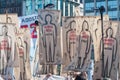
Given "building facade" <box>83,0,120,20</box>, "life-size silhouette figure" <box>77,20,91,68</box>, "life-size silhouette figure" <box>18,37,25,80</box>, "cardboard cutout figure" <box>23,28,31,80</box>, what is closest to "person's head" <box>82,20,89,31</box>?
"life-size silhouette figure" <box>77,20,91,68</box>

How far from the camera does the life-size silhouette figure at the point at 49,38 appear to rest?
16.0 meters

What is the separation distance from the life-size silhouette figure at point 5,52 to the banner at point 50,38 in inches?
45.2

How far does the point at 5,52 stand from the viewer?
A: 16297 millimetres

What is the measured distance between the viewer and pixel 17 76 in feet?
56.5

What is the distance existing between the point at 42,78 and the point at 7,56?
1.48 m

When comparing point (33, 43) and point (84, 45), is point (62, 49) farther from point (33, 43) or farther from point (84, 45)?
point (33, 43)

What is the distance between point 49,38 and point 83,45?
1.20m

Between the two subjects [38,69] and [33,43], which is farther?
[33,43]

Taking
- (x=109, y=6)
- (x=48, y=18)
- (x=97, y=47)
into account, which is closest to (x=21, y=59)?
(x=48, y=18)

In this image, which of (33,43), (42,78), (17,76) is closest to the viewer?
(42,78)

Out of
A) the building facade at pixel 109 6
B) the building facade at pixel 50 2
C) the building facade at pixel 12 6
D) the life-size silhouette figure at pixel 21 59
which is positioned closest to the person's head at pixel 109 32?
the life-size silhouette figure at pixel 21 59

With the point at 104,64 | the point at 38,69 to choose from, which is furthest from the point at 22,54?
the point at 104,64

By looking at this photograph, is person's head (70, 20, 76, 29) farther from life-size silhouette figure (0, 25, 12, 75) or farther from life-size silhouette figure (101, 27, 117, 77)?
life-size silhouette figure (0, 25, 12, 75)

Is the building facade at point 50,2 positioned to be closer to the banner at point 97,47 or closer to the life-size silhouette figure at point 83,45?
the banner at point 97,47
